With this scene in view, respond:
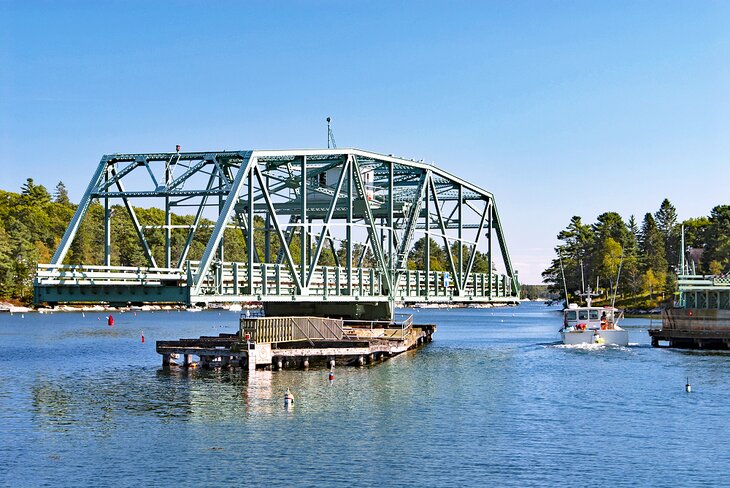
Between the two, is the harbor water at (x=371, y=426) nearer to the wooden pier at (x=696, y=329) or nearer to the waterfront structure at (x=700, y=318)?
the wooden pier at (x=696, y=329)

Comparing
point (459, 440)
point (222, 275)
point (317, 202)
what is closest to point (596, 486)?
point (459, 440)

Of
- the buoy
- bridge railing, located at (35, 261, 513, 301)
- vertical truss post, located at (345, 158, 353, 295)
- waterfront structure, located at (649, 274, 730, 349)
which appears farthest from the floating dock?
waterfront structure, located at (649, 274, 730, 349)

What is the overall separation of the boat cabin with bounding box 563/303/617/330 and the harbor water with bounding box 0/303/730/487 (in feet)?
64.3

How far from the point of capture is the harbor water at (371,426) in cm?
3356

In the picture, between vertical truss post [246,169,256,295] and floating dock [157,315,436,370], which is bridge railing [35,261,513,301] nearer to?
vertical truss post [246,169,256,295]

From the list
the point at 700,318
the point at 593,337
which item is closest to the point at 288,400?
the point at 593,337

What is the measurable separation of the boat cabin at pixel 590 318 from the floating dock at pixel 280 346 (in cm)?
2719

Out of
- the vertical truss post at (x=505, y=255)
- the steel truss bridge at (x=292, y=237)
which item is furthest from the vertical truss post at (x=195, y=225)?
the vertical truss post at (x=505, y=255)

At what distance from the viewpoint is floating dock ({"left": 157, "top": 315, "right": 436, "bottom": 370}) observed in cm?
6066

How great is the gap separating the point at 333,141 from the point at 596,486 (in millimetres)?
48456

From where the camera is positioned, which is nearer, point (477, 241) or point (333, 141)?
point (333, 141)

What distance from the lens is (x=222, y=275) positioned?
53.7 metres

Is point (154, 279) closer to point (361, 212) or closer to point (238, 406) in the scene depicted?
point (238, 406)

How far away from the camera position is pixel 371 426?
138 feet
